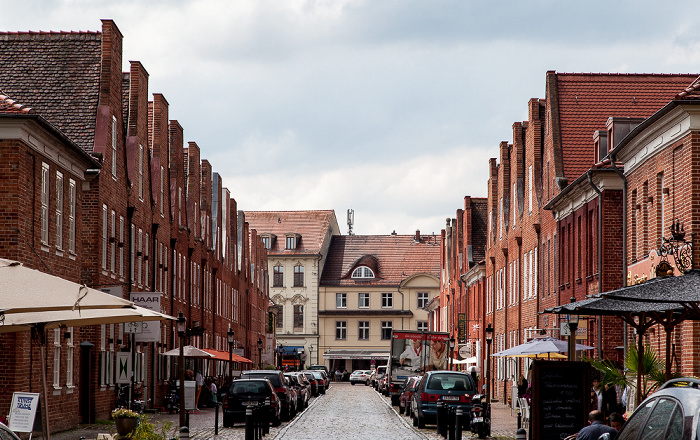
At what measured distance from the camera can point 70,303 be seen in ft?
37.2

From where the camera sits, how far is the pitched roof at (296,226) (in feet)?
348

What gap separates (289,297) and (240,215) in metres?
30.4

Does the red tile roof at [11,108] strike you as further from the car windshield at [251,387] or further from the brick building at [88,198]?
the car windshield at [251,387]

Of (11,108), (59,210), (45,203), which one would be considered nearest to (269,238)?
(59,210)

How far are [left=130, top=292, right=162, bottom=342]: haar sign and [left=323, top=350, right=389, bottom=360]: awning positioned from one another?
70.5 meters

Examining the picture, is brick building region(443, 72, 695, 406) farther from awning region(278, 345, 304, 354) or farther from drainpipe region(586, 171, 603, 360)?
awning region(278, 345, 304, 354)

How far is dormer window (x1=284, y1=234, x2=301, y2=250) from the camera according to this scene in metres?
106

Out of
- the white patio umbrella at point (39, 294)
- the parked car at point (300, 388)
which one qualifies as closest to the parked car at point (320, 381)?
the parked car at point (300, 388)

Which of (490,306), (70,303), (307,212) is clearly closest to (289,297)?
(307,212)

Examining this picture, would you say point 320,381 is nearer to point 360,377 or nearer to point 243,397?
point 360,377

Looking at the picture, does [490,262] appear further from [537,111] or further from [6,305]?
[6,305]

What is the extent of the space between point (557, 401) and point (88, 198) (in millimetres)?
16173

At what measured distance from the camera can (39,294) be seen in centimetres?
1134

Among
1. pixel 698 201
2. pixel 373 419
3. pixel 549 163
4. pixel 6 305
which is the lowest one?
→ pixel 373 419
